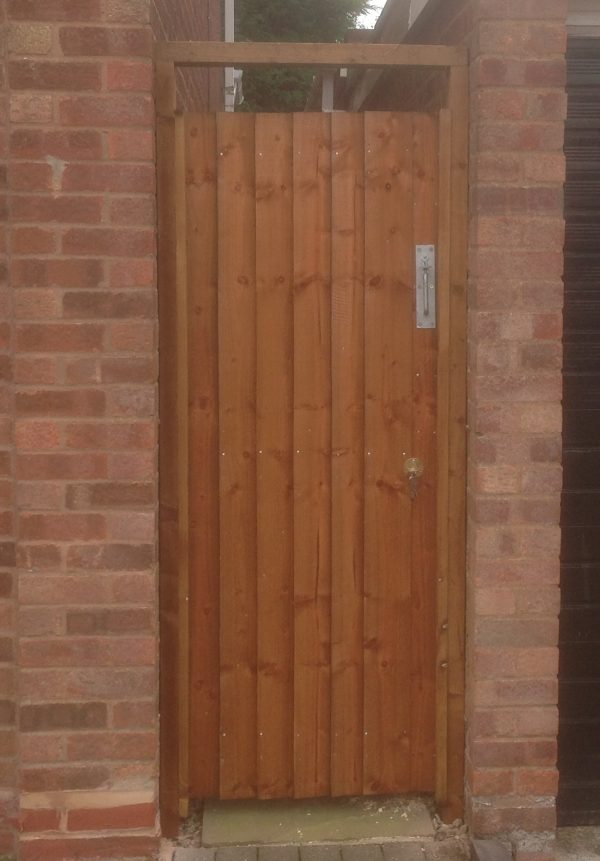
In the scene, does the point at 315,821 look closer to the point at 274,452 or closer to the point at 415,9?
the point at 274,452

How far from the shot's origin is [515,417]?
11.0 feet

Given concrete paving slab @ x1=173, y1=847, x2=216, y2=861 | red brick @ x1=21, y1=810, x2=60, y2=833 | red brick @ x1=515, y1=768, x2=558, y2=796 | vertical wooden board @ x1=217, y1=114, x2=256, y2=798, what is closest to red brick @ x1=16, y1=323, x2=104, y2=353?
vertical wooden board @ x1=217, y1=114, x2=256, y2=798

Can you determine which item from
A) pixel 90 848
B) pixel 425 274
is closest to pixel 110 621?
pixel 90 848

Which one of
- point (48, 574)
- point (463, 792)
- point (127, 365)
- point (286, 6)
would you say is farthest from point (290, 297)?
point (286, 6)

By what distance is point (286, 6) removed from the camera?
19.7 metres

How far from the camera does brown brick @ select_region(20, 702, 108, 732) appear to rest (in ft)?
10.8

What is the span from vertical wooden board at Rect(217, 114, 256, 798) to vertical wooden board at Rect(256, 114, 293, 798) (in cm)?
3

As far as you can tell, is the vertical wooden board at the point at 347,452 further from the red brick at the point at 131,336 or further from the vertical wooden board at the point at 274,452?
the red brick at the point at 131,336

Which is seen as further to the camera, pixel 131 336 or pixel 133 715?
pixel 133 715

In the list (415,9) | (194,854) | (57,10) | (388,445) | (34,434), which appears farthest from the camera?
(415,9)

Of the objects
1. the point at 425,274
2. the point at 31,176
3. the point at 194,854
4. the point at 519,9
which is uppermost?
the point at 519,9

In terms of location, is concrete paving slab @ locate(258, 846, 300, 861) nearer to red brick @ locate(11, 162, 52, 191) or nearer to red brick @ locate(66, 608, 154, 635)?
red brick @ locate(66, 608, 154, 635)

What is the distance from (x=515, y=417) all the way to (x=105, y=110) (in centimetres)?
162

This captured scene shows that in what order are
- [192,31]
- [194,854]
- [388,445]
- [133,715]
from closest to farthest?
[133,715] → [194,854] → [388,445] → [192,31]
